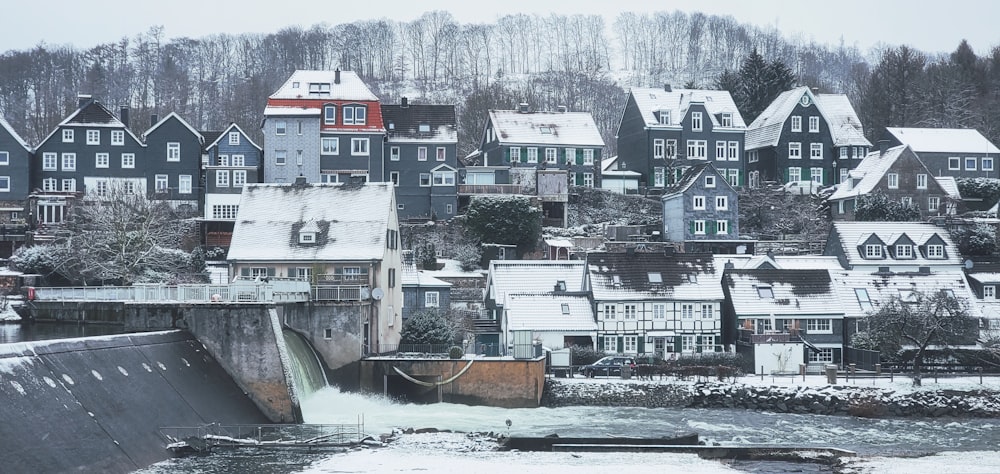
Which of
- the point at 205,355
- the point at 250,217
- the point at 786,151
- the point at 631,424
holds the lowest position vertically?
the point at 631,424

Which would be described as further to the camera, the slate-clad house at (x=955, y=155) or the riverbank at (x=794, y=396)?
the slate-clad house at (x=955, y=155)

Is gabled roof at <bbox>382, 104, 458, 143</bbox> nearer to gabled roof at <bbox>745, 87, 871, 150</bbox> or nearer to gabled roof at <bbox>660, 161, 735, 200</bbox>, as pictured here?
gabled roof at <bbox>660, 161, 735, 200</bbox>

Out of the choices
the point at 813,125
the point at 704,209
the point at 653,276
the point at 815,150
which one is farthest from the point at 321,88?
the point at 815,150

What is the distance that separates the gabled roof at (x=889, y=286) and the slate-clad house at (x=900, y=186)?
53.9 feet

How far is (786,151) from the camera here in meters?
88.4

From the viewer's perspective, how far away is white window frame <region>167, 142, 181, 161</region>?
76.5 metres

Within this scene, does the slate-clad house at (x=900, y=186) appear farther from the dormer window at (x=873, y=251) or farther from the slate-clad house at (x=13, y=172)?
the slate-clad house at (x=13, y=172)

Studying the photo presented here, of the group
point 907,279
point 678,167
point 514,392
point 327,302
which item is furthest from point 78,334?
point 678,167

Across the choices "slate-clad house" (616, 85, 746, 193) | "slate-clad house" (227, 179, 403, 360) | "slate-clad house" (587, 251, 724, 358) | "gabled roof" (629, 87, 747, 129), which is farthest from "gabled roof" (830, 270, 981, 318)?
"gabled roof" (629, 87, 747, 129)

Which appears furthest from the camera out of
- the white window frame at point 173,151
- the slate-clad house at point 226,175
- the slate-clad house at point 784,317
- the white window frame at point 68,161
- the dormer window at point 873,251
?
the white window frame at point 173,151

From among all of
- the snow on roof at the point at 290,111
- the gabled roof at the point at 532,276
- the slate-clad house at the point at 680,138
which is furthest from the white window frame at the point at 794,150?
the snow on roof at the point at 290,111

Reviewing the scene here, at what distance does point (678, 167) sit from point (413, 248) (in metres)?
24.3

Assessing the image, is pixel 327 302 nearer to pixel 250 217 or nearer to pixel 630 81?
pixel 250 217

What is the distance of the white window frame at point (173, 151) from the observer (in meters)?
76.5
